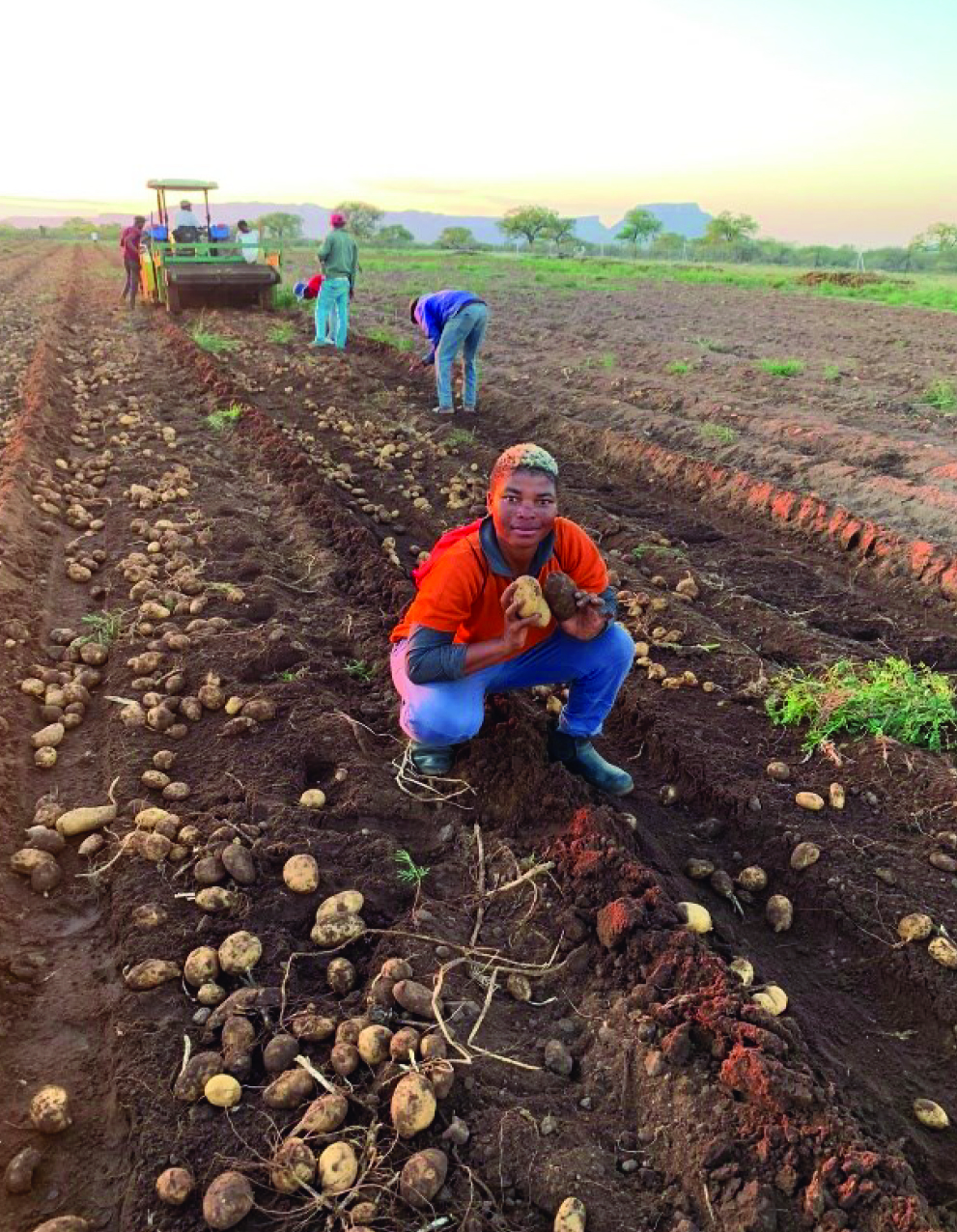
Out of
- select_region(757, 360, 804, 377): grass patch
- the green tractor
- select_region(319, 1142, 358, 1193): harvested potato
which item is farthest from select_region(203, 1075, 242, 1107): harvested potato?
the green tractor

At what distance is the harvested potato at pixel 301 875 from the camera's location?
2.69m

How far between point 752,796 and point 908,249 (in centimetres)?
9140

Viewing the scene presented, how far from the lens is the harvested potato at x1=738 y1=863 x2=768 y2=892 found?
9.81 feet

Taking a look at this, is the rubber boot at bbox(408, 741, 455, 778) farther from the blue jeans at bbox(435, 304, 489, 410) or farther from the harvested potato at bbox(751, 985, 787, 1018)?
the blue jeans at bbox(435, 304, 489, 410)

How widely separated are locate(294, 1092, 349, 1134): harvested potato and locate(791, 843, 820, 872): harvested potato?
1846 millimetres

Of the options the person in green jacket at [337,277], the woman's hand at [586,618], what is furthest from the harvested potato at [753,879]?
the person in green jacket at [337,277]

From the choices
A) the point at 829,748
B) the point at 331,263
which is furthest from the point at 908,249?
the point at 829,748

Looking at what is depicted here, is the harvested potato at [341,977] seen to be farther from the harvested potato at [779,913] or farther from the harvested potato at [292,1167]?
the harvested potato at [779,913]

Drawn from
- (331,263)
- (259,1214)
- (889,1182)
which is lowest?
(259,1214)

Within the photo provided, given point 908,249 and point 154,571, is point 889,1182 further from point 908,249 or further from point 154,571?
point 908,249

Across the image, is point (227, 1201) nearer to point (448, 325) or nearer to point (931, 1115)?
point (931, 1115)

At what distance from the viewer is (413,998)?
7.48 feet

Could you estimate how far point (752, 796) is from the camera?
3.36 meters

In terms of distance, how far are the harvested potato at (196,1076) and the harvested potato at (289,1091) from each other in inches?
Answer: 5.9
